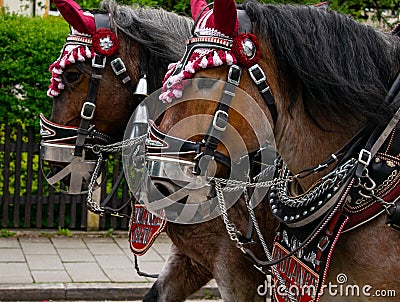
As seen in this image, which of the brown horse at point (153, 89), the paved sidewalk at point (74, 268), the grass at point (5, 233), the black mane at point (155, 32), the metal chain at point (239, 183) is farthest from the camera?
the grass at point (5, 233)

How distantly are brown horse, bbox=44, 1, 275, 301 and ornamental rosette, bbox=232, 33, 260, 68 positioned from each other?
3.30 feet

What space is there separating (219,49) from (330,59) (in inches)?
16.3

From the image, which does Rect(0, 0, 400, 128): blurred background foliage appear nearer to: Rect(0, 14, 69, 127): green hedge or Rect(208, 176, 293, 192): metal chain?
Rect(0, 14, 69, 127): green hedge

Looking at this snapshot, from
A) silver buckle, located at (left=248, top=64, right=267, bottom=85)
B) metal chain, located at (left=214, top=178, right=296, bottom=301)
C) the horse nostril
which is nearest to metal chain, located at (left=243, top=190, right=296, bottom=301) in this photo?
metal chain, located at (left=214, top=178, right=296, bottom=301)

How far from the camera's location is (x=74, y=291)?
563 centimetres

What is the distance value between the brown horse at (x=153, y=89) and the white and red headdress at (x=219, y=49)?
39.2 inches

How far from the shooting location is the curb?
5516 mm

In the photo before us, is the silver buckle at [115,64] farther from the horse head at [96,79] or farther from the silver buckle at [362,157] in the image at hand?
the silver buckle at [362,157]

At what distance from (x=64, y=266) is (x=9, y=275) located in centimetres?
58

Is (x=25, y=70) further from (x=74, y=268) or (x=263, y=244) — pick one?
(x=263, y=244)

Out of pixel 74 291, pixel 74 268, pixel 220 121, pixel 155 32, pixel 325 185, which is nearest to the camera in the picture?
pixel 220 121

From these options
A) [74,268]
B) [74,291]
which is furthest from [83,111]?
[74,268]

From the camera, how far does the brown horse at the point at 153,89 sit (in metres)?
3.33

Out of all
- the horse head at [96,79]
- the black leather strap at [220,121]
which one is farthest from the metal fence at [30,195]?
the black leather strap at [220,121]
